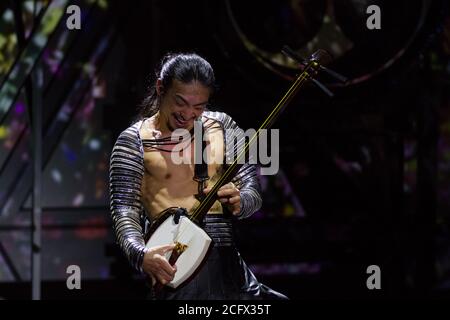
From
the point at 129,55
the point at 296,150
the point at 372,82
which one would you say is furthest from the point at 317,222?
the point at 129,55

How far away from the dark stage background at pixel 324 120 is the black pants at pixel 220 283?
1442mm

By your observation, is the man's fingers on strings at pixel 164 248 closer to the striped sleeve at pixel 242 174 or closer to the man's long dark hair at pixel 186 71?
the striped sleeve at pixel 242 174

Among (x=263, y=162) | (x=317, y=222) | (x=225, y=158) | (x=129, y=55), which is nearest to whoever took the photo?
(x=225, y=158)

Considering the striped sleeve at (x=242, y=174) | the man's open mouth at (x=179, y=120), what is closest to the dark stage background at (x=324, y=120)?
the striped sleeve at (x=242, y=174)

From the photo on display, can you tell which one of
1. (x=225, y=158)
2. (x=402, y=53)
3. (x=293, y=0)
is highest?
(x=293, y=0)

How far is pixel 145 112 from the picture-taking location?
245cm

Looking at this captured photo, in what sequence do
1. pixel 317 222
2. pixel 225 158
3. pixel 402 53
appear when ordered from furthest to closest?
pixel 317 222, pixel 402 53, pixel 225 158

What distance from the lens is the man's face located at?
2.27 m

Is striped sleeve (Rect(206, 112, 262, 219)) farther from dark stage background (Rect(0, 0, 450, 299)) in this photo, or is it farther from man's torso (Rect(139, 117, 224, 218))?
dark stage background (Rect(0, 0, 450, 299))

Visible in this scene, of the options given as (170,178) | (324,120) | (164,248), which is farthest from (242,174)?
(324,120)

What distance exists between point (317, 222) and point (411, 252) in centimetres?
46

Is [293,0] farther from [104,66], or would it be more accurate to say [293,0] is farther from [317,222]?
[104,66]

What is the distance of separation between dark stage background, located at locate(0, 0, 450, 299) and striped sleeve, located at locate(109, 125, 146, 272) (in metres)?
1.46

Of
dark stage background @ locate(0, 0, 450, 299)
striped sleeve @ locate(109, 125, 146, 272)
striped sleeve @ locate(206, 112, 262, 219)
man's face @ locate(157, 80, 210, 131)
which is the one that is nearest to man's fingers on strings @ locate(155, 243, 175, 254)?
striped sleeve @ locate(109, 125, 146, 272)
